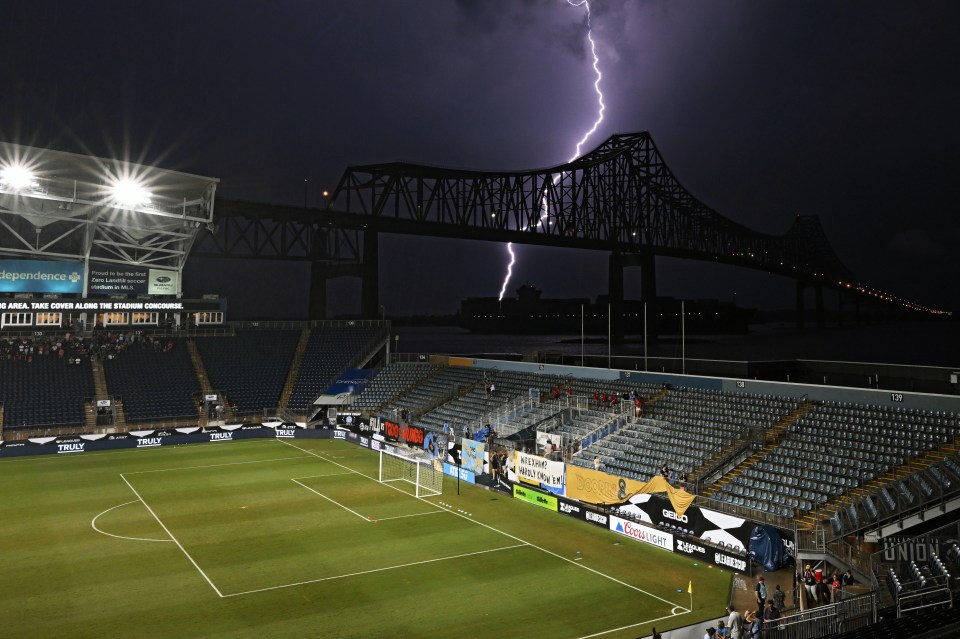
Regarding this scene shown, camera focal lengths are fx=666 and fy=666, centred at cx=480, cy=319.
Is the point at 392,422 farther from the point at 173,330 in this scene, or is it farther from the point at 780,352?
the point at 780,352

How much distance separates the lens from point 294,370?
191ft

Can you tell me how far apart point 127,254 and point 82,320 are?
11.2 metres

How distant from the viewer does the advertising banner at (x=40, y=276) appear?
139 feet

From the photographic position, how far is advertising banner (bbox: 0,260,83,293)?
42.3 m

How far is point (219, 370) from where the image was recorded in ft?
182

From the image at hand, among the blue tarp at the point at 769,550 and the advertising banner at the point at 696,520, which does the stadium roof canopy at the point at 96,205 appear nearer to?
the advertising banner at the point at 696,520

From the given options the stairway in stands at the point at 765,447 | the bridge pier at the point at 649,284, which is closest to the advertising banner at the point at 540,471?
the stairway in stands at the point at 765,447

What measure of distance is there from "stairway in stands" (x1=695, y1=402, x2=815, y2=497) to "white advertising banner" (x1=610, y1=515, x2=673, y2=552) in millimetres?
3067

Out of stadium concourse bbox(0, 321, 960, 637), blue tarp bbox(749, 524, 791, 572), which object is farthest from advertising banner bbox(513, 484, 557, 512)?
blue tarp bbox(749, 524, 791, 572)

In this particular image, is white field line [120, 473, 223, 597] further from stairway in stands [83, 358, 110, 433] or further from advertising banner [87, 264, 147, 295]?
advertising banner [87, 264, 147, 295]

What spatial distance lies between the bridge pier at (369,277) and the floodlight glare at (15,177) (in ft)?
112

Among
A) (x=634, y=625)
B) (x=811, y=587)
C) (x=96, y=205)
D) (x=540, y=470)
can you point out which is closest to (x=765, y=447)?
(x=540, y=470)

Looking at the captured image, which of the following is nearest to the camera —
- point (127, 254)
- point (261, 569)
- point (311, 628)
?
point (311, 628)

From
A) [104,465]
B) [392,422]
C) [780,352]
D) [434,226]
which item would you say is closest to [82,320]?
[104,465]
